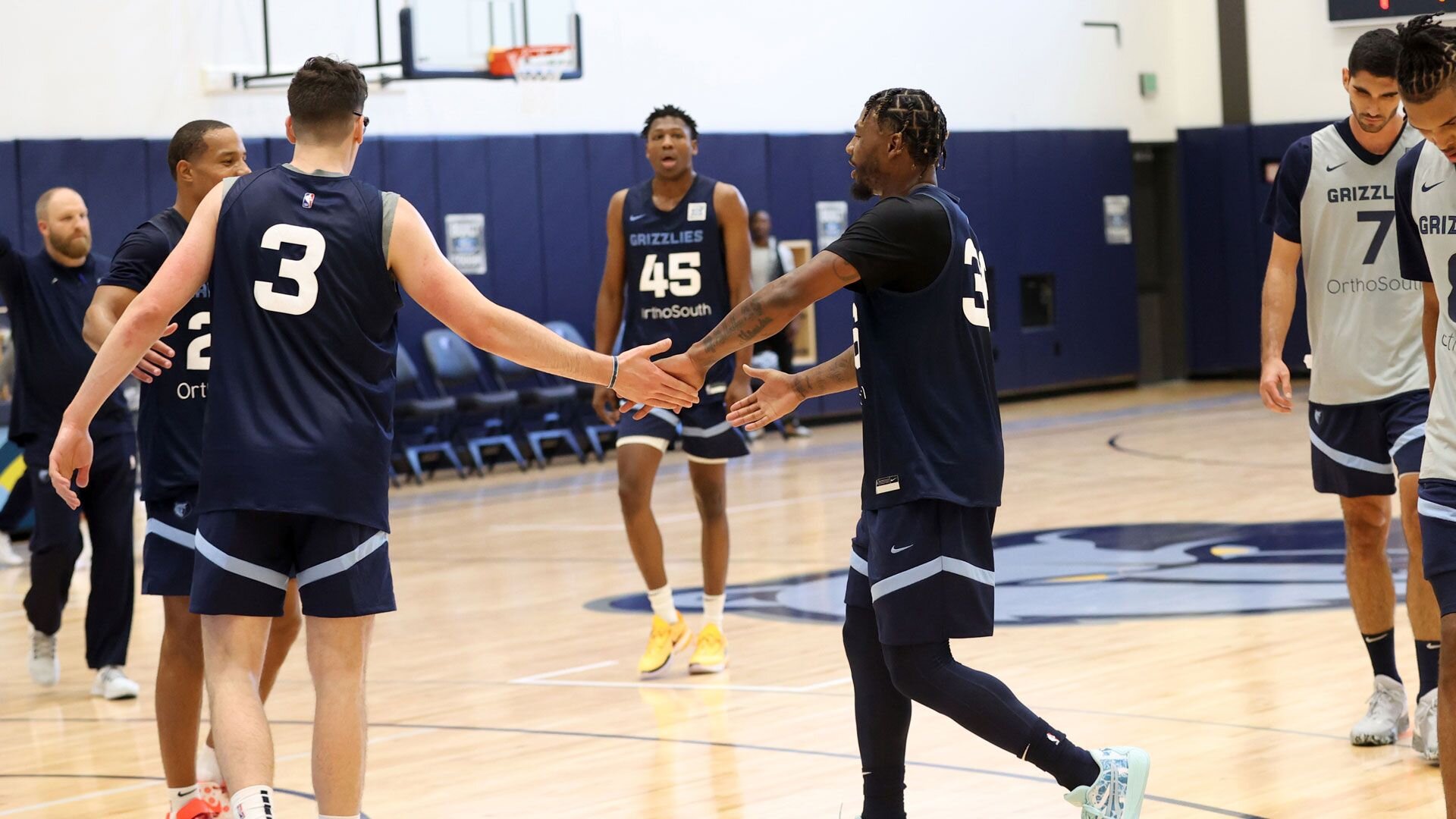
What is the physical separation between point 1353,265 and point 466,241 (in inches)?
436

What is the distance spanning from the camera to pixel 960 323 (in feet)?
13.4

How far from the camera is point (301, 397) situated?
377 centimetres

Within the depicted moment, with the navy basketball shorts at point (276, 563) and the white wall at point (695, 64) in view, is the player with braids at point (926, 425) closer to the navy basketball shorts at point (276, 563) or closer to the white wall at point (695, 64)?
the navy basketball shorts at point (276, 563)

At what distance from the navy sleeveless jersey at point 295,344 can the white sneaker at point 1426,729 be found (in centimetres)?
300

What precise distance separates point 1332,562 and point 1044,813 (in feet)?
14.2

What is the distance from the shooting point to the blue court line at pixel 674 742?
478 cm

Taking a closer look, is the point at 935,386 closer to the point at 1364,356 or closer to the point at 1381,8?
the point at 1364,356

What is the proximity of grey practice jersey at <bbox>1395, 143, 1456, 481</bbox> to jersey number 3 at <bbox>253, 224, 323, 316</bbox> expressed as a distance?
2.32m

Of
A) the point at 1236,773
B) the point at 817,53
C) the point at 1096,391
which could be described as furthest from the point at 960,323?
the point at 1096,391

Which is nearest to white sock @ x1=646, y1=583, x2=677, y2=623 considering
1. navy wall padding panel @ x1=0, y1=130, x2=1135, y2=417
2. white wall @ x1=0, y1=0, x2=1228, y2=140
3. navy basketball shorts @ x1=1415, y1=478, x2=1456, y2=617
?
navy basketball shorts @ x1=1415, y1=478, x2=1456, y2=617

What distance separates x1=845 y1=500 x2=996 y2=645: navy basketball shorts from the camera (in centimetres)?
405

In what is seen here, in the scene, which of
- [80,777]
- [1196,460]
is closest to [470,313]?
[80,777]

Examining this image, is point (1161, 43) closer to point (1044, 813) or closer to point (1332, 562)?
point (1332, 562)

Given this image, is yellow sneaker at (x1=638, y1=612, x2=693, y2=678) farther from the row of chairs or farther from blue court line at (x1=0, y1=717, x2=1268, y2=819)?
the row of chairs
